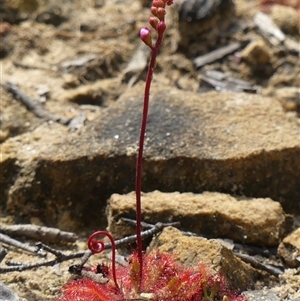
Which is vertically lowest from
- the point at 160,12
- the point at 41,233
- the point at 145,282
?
the point at 41,233

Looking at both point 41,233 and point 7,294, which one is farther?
point 41,233

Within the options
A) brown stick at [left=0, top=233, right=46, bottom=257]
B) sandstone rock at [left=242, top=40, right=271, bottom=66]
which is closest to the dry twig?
brown stick at [left=0, top=233, right=46, bottom=257]

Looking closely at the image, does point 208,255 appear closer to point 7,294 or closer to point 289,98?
point 7,294

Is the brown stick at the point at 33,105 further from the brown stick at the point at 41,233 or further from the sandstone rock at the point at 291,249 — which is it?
the sandstone rock at the point at 291,249

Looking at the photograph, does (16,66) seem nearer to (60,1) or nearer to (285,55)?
(60,1)

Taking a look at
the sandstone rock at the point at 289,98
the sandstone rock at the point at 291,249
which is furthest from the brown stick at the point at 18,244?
the sandstone rock at the point at 289,98

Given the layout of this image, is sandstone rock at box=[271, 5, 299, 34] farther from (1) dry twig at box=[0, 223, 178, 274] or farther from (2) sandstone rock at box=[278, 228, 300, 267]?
(1) dry twig at box=[0, 223, 178, 274]

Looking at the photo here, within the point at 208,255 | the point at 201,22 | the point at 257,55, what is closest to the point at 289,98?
the point at 257,55
